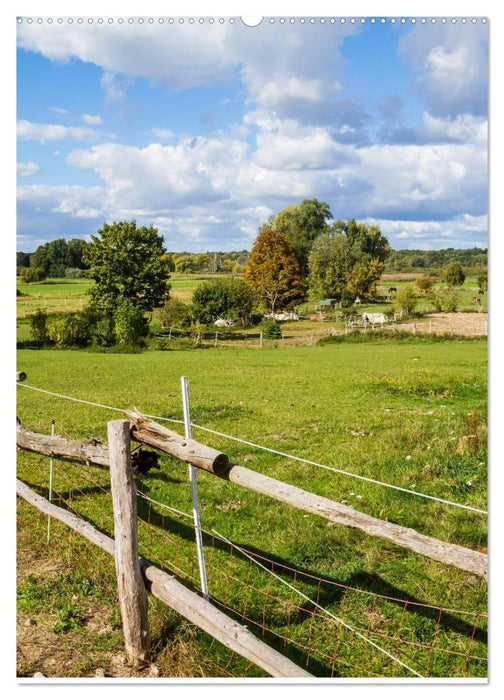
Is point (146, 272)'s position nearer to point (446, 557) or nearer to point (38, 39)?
point (38, 39)

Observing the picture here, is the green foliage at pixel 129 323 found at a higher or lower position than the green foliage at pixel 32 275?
lower

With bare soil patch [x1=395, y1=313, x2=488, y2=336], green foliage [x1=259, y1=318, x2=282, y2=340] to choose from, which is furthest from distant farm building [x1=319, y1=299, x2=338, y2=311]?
bare soil patch [x1=395, y1=313, x2=488, y2=336]

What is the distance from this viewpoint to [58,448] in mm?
5688

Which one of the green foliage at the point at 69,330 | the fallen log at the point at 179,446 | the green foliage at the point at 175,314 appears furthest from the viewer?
the green foliage at the point at 175,314

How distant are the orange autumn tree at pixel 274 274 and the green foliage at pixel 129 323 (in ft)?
50.4

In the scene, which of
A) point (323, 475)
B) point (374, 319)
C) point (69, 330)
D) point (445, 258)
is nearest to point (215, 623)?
point (323, 475)

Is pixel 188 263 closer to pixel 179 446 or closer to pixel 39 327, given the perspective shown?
pixel 39 327

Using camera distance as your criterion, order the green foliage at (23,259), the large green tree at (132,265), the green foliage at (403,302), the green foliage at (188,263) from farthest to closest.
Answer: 1. the green foliage at (403,302)
2. the green foliage at (188,263)
3. the large green tree at (132,265)
4. the green foliage at (23,259)

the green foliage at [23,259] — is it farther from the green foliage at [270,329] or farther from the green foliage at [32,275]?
the green foliage at [270,329]

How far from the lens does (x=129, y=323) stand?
529 inches

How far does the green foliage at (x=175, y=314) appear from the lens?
2242 centimetres

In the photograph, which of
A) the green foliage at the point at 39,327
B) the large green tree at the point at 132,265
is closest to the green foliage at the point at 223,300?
the large green tree at the point at 132,265
